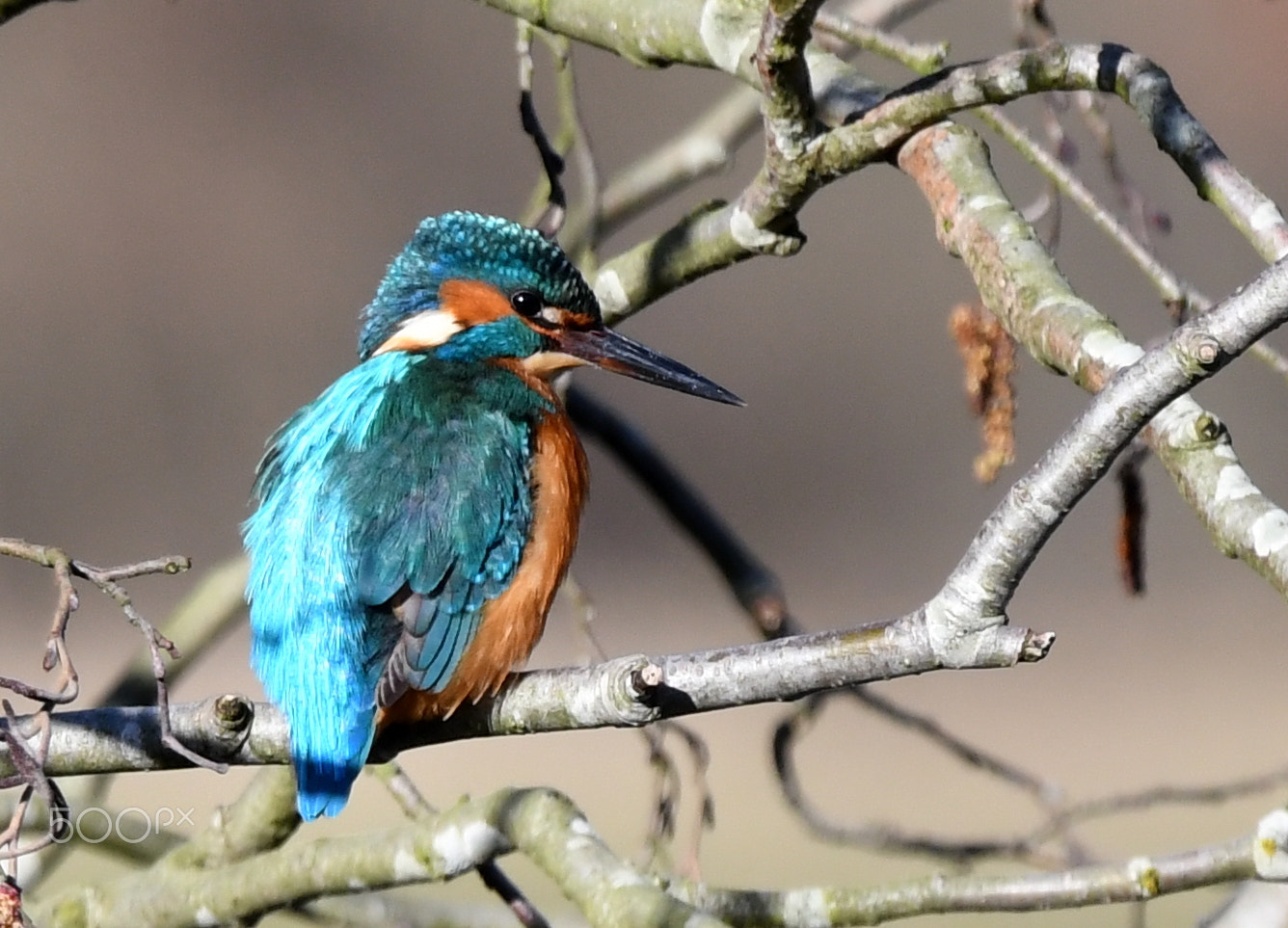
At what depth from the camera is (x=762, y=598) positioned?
2422 mm

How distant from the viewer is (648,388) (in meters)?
6.35

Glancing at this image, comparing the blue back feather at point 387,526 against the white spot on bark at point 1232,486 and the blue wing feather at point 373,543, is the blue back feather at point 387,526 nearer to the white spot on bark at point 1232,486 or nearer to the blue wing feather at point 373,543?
the blue wing feather at point 373,543

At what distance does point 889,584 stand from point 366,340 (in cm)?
402

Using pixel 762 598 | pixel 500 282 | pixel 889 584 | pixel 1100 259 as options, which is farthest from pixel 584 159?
pixel 889 584

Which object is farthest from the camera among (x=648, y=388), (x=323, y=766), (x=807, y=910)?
(x=648, y=388)

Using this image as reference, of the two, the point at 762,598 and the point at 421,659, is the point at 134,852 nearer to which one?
the point at 421,659

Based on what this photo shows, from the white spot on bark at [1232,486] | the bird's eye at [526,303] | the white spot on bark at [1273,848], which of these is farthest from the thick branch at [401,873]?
the bird's eye at [526,303]

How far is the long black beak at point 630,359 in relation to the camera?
91.4 inches

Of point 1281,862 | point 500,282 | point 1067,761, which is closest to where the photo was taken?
point 1281,862

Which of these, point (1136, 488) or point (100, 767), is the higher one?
point (1136, 488)

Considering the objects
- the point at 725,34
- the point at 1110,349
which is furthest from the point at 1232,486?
the point at 725,34

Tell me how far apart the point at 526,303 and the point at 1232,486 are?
3.81 ft

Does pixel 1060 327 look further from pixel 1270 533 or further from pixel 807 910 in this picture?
pixel 807 910

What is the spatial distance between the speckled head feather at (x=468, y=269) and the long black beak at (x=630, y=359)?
0.12 ft
